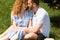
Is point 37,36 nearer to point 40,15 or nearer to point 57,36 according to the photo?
point 40,15

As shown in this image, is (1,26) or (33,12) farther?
(1,26)

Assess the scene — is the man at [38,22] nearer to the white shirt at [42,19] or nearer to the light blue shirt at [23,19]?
the white shirt at [42,19]

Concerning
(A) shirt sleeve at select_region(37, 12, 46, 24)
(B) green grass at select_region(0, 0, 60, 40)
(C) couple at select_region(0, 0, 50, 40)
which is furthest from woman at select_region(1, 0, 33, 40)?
(B) green grass at select_region(0, 0, 60, 40)

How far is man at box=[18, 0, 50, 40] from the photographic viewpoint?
650cm

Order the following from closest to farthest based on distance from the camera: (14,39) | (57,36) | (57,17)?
(14,39)
(57,36)
(57,17)

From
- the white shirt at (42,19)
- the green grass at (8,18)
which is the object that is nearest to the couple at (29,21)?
the white shirt at (42,19)

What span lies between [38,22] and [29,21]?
0.31 meters

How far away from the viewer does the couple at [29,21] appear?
6516 millimetres

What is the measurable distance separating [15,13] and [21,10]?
0.50 ft

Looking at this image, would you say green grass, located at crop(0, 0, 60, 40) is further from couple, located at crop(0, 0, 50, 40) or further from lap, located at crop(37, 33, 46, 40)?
couple, located at crop(0, 0, 50, 40)

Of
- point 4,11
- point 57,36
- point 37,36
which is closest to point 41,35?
point 37,36

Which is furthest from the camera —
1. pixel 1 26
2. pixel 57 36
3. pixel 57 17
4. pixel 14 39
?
pixel 57 17

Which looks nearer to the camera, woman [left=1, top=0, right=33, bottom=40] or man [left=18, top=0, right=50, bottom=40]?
man [left=18, top=0, right=50, bottom=40]

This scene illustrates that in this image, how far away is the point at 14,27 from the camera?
676 centimetres
